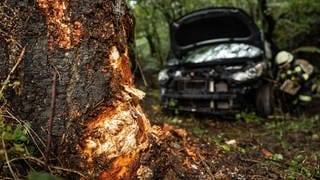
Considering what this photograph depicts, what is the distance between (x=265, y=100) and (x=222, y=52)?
1.34m

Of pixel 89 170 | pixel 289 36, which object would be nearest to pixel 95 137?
pixel 89 170

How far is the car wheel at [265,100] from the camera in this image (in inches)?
283

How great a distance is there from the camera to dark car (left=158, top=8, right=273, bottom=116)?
7.07 metres

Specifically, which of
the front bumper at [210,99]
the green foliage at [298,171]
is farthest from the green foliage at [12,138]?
the front bumper at [210,99]

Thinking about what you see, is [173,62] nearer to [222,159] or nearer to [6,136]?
[222,159]

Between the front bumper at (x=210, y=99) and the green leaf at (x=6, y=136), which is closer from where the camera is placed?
the green leaf at (x=6, y=136)

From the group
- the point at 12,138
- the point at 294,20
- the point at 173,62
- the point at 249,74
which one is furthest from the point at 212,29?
the point at 12,138

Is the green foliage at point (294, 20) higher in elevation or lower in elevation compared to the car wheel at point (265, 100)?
higher

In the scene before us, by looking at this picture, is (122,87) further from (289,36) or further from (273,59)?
(289,36)

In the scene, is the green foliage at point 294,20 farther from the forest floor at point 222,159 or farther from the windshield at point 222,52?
the forest floor at point 222,159

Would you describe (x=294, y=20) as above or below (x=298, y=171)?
above

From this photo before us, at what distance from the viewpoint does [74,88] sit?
7.63 feet

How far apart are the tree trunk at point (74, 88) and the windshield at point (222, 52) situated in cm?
538

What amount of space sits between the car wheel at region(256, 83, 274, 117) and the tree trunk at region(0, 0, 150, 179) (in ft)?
17.0
